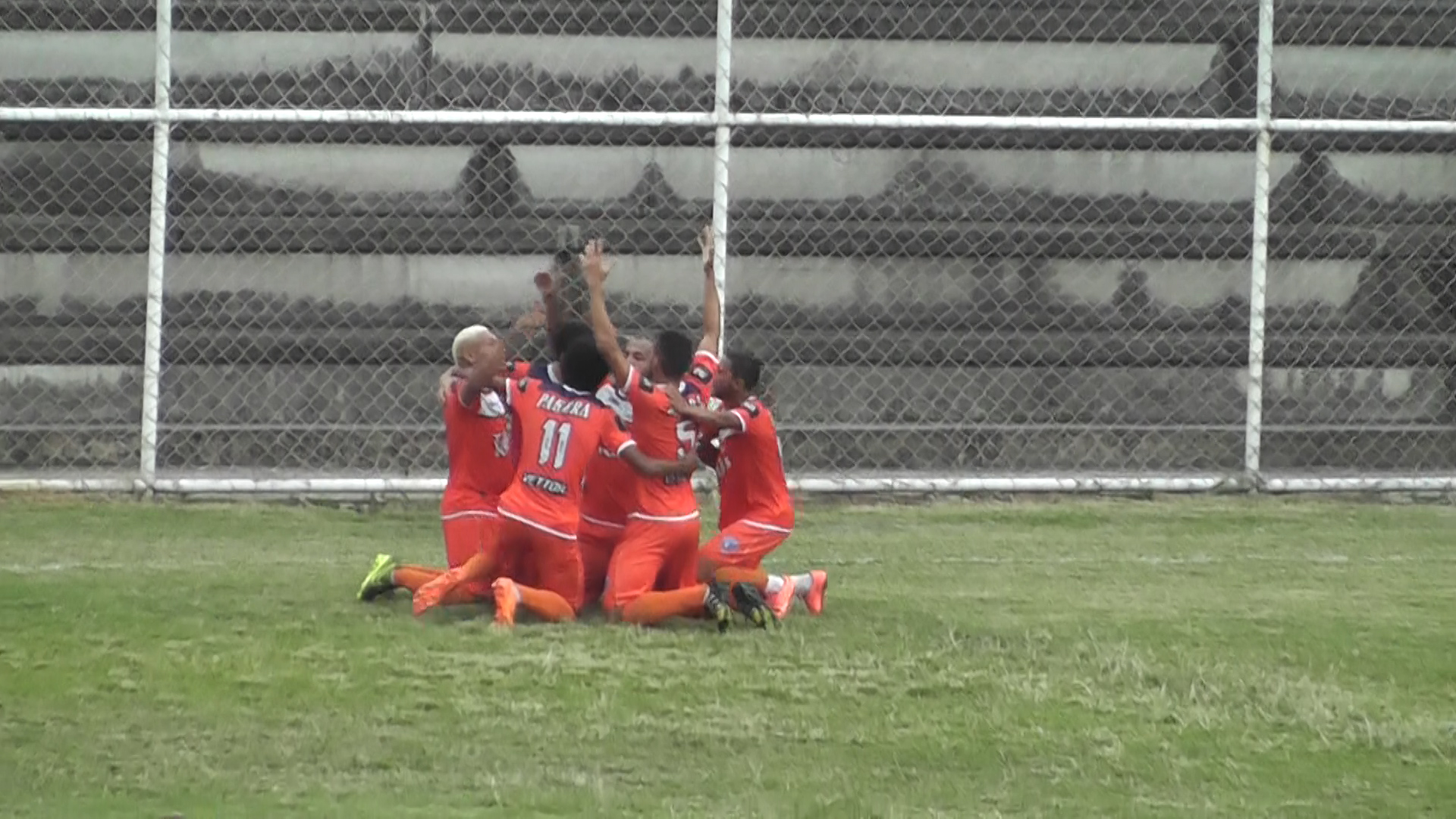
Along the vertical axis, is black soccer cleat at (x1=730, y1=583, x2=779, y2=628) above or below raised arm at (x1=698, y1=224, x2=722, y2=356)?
below

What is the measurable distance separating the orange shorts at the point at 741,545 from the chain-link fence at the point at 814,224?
2213 millimetres

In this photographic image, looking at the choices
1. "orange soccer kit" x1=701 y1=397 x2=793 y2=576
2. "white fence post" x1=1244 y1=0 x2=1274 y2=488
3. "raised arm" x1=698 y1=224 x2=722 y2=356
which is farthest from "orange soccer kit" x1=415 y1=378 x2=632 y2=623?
"white fence post" x1=1244 y1=0 x2=1274 y2=488

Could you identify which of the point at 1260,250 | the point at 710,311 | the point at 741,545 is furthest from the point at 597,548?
A: the point at 1260,250

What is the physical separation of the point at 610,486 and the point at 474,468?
475mm

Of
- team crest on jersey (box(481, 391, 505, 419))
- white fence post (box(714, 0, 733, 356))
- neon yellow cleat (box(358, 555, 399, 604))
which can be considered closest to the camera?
neon yellow cleat (box(358, 555, 399, 604))

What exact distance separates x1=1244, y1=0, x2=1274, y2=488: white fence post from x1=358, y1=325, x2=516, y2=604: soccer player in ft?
12.3

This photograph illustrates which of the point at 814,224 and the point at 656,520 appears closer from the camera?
the point at 656,520

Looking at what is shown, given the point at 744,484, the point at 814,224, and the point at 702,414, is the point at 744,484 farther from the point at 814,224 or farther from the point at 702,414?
the point at 814,224

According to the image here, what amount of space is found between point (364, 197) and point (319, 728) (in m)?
5.43

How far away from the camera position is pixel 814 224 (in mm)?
9273

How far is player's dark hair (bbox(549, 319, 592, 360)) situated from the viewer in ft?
18.1

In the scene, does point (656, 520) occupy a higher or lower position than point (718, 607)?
higher

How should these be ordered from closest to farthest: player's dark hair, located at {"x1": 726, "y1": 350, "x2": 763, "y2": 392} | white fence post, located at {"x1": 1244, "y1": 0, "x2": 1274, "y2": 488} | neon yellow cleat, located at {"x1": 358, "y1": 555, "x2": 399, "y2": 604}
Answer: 1. neon yellow cleat, located at {"x1": 358, "y1": 555, "x2": 399, "y2": 604}
2. player's dark hair, located at {"x1": 726, "y1": 350, "x2": 763, "y2": 392}
3. white fence post, located at {"x1": 1244, "y1": 0, "x2": 1274, "y2": 488}

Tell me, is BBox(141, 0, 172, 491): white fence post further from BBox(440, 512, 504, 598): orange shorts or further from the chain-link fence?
BBox(440, 512, 504, 598): orange shorts
